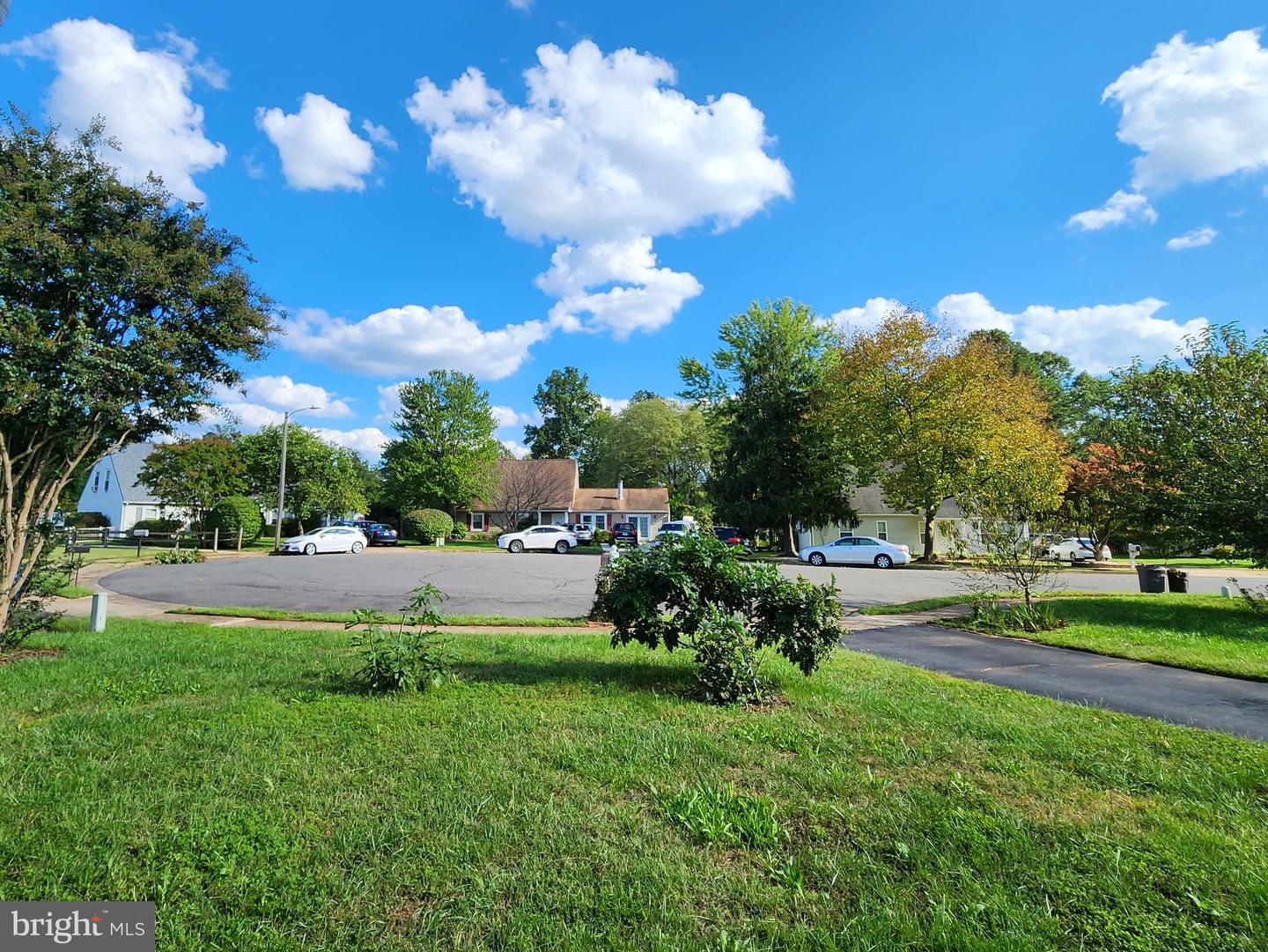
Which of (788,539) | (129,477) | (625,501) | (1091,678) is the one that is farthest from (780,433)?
(129,477)

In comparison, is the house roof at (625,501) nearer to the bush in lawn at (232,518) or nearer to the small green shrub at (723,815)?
the bush in lawn at (232,518)

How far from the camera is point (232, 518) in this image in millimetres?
28781

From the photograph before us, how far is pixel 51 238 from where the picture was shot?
604 centimetres

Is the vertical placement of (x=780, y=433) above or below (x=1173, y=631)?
above

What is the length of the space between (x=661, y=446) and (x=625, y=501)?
9.19 m

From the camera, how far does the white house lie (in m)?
47.0

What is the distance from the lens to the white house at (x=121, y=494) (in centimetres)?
4703

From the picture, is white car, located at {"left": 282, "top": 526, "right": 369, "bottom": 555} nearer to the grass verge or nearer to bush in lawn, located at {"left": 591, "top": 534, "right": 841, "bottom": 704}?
the grass verge

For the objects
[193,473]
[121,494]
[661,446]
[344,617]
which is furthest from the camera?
[661,446]

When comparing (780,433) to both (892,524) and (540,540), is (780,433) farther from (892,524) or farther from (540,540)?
(540,540)

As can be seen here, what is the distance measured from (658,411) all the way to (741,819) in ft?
192

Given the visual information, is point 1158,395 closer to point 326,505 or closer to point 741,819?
point 741,819

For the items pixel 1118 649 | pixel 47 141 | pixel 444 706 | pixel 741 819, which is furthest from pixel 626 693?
pixel 47 141

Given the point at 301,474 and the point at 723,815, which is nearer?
the point at 723,815
